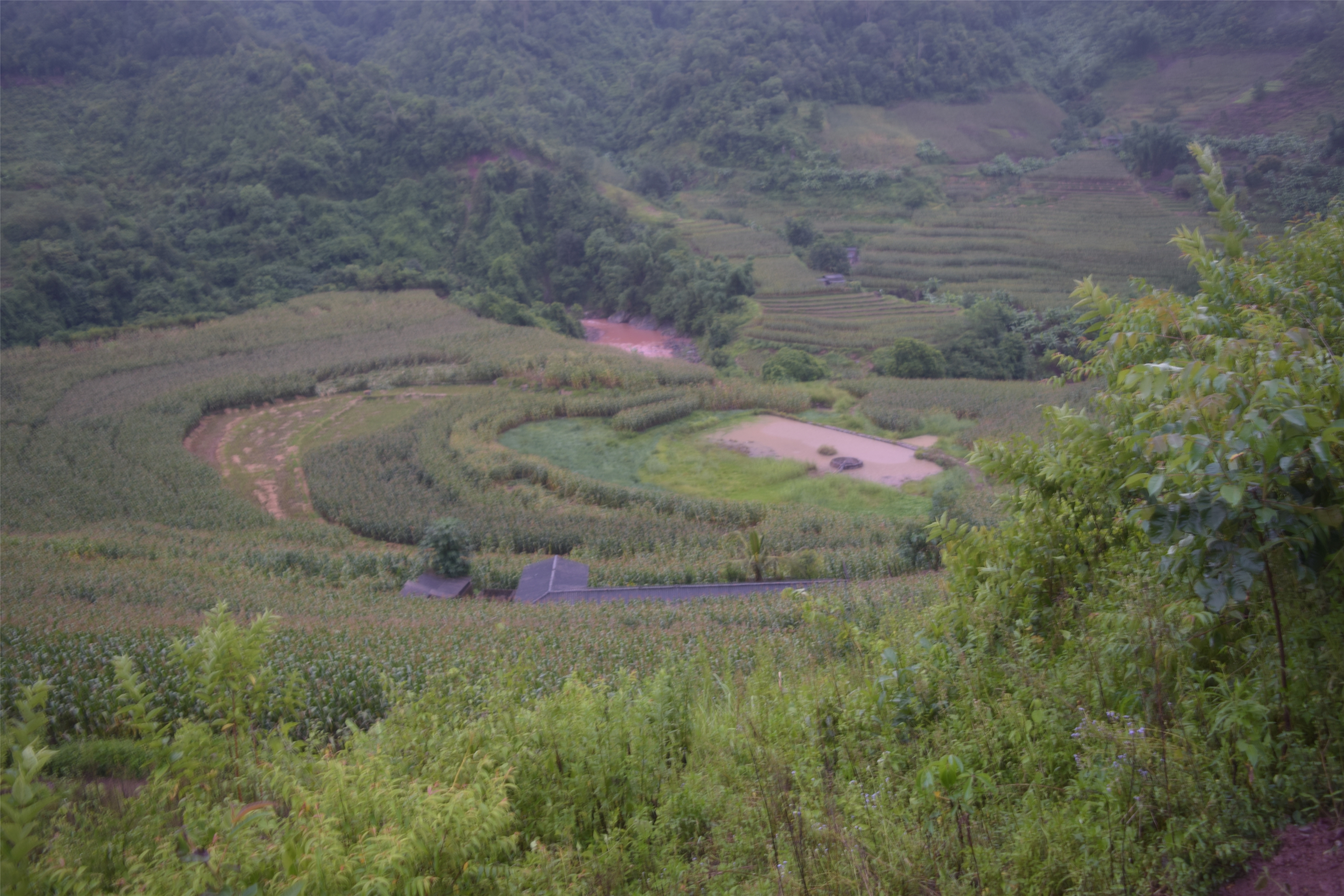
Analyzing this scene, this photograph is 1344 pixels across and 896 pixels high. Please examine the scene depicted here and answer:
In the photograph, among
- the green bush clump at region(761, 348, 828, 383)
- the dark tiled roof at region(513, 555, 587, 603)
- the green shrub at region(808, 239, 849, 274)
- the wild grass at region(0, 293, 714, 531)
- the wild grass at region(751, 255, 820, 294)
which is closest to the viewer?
the dark tiled roof at region(513, 555, 587, 603)

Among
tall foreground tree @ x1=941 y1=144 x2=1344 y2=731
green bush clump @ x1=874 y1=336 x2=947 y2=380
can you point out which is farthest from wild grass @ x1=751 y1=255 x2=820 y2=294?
A: tall foreground tree @ x1=941 y1=144 x2=1344 y2=731

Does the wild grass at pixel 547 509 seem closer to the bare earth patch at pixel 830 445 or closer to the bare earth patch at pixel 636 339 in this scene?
the bare earth patch at pixel 830 445

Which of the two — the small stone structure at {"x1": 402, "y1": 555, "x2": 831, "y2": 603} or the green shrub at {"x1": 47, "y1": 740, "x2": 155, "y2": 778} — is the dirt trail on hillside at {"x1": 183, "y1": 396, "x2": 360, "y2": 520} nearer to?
the small stone structure at {"x1": 402, "y1": 555, "x2": 831, "y2": 603}

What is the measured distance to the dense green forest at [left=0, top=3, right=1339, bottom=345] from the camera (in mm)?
32844

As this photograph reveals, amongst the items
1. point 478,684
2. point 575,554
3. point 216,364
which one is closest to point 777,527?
point 575,554

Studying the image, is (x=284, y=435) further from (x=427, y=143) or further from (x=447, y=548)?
(x=427, y=143)

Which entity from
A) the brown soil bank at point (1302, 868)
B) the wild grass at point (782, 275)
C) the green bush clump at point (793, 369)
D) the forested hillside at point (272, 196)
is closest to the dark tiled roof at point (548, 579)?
the brown soil bank at point (1302, 868)

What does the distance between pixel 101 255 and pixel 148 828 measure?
37160 mm

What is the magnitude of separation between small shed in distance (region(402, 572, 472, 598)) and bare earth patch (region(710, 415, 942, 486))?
8.63 m

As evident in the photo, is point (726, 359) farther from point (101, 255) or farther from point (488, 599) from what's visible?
point (101, 255)

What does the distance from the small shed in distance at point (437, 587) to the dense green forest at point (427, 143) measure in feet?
73.6

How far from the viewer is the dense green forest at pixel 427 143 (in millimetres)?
32844

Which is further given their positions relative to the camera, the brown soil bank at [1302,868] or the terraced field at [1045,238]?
the terraced field at [1045,238]

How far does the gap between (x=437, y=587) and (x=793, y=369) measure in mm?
17638
